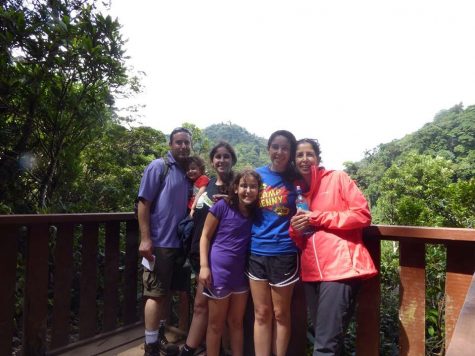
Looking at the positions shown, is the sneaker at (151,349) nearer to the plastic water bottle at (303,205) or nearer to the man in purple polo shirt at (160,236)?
the man in purple polo shirt at (160,236)

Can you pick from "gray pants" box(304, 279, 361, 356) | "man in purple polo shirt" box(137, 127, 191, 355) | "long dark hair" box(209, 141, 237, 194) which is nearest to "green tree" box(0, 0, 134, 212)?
"man in purple polo shirt" box(137, 127, 191, 355)

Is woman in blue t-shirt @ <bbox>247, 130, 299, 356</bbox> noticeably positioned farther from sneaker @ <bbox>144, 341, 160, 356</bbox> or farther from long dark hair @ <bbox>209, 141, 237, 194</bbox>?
sneaker @ <bbox>144, 341, 160, 356</bbox>

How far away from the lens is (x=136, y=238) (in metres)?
2.98

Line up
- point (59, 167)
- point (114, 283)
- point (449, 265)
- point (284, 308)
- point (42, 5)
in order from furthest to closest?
point (59, 167) → point (42, 5) → point (114, 283) → point (284, 308) → point (449, 265)

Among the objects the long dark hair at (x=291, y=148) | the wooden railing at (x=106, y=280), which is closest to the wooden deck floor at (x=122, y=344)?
the wooden railing at (x=106, y=280)

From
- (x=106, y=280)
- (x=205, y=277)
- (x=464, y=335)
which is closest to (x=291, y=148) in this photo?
(x=205, y=277)

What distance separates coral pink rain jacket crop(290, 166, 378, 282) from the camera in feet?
5.63

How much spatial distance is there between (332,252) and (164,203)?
1.24 metres

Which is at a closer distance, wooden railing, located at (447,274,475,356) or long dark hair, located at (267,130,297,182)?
wooden railing, located at (447,274,475,356)

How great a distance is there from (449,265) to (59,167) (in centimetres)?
370

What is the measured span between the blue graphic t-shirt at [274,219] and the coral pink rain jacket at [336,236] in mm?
118

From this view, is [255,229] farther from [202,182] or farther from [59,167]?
[59,167]

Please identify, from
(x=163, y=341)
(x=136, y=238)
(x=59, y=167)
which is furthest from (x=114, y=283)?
(x=59, y=167)

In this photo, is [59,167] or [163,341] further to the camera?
[59,167]
